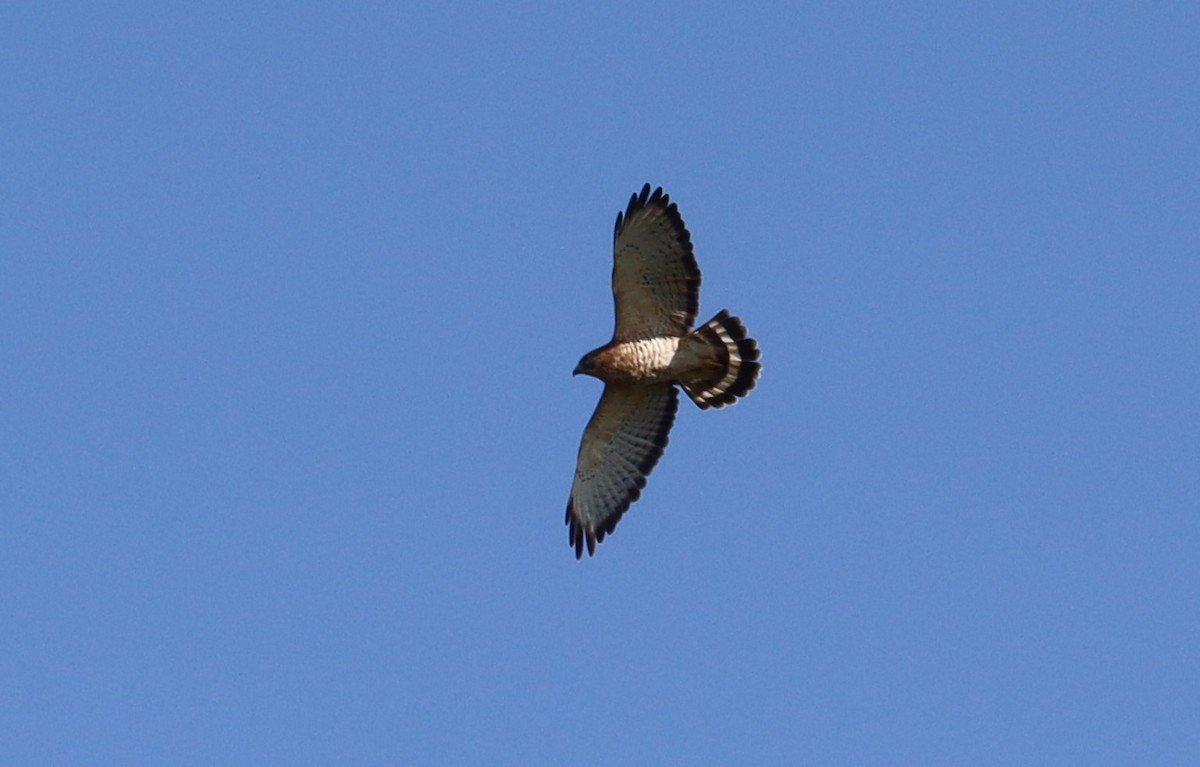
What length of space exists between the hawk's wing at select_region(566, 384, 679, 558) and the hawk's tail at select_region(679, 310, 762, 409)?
0.42 m

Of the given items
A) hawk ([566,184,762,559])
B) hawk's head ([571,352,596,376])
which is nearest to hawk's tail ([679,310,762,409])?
hawk ([566,184,762,559])

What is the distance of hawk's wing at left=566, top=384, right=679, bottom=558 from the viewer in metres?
15.3

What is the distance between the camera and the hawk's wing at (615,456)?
1527cm

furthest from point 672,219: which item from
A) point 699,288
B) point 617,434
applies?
point 617,434

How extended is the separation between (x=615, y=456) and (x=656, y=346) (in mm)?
1266

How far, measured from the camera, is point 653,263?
14.4m

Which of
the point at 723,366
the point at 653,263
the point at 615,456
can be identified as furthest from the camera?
the point at 615,456

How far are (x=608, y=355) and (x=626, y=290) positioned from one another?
508 mm

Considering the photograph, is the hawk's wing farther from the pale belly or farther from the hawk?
the pale belly

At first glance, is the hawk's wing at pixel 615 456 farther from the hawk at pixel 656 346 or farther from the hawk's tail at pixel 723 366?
the hawk's tail at pixel 723 366

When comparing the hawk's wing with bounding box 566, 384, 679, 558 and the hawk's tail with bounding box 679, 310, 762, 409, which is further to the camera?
the hawk's wing with bounding box 566, 384, 679, 558

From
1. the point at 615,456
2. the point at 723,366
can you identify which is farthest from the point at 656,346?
the point at 615,456

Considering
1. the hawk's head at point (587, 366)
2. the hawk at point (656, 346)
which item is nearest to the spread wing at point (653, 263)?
the hawk at point (656, 346)

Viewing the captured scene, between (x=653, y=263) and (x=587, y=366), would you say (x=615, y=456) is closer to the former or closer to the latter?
(x=587, y=366)
